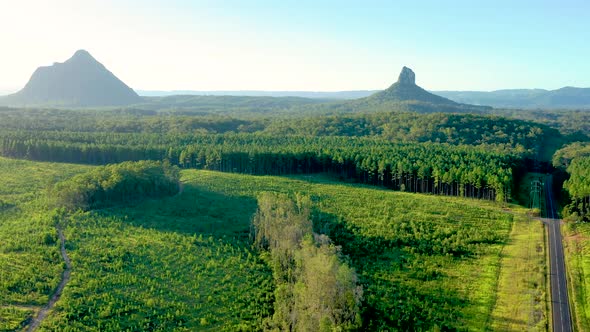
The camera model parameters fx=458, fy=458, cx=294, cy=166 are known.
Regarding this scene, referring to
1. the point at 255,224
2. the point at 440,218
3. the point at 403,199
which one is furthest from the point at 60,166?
the point at 440,218

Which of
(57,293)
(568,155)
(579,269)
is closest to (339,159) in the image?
(579,269)

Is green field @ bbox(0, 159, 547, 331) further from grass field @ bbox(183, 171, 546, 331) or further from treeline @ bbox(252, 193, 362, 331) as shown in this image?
treeline @ bbox(252, 193, 362, 331)

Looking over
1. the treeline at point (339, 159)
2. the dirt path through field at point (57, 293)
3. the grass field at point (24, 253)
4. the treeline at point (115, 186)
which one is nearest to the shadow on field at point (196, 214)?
the treeline at point (115, 186)

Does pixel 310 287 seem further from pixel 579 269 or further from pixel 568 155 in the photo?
pixel 568 155

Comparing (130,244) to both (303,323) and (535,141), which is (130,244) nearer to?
(303,323)

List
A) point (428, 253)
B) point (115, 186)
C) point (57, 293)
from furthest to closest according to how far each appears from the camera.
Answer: point (115, 186) → point (428, 253) → point (57, 293)

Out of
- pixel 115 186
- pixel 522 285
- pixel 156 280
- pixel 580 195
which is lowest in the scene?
pixel 522 285
